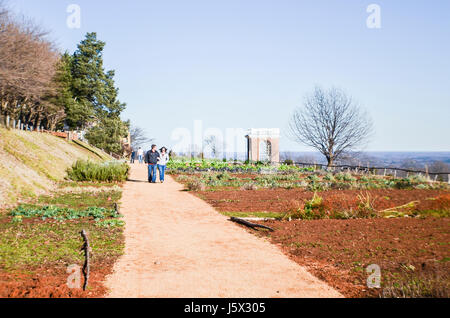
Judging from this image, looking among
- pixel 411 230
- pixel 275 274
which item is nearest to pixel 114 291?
pixel 275 274

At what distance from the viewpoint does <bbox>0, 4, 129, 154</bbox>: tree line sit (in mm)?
30688

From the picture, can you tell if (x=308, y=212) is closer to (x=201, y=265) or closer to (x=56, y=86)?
(x=201, y=265)

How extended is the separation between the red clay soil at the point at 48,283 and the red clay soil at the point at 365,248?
3309 millimetres

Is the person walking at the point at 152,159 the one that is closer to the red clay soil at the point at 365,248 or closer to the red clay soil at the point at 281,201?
the red clay soil at the point at 281,201

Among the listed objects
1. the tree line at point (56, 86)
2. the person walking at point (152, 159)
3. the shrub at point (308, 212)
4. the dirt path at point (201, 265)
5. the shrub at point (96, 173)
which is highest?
the tree line at point (56, 86)

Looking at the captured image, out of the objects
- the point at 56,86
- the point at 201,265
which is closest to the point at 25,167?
the point at 201,265

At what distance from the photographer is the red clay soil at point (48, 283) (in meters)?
5.09

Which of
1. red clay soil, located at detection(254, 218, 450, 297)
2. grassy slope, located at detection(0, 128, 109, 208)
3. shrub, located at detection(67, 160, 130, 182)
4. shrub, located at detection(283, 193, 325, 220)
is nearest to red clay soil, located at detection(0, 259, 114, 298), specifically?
red clay soil, located at detection(254, 218, 450, 297)

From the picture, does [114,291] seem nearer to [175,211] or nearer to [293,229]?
[293,229]

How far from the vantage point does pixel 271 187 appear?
69.6 feet

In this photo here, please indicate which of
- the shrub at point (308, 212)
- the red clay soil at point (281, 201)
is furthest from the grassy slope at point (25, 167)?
the shrub at point (308, 212)

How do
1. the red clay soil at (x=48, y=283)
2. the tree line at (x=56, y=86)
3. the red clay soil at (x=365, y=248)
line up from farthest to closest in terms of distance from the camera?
the tree line at (x=56, y=86) → the red clay soil at (x=365, y=248) → the red clay soil at (x=48, y=283)

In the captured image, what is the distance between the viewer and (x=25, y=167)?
19.3m
